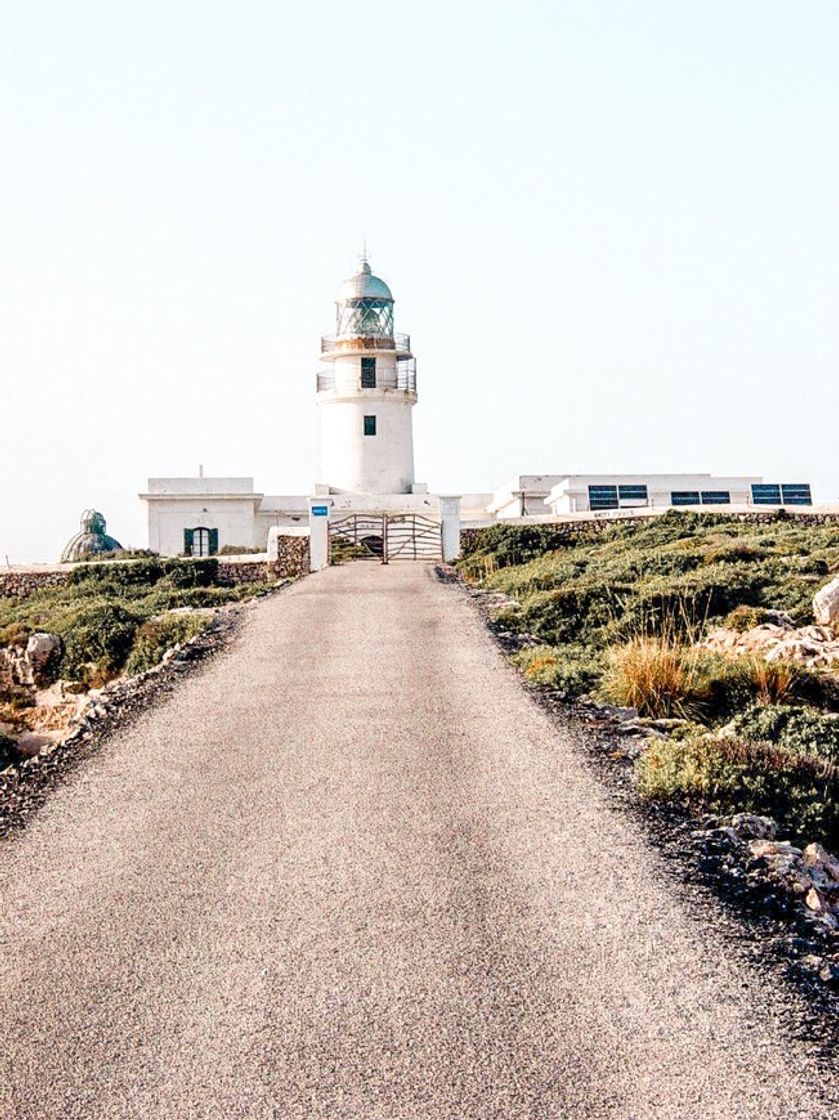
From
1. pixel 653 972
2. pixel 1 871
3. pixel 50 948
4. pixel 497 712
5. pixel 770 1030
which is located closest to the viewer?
pixel 770 1030

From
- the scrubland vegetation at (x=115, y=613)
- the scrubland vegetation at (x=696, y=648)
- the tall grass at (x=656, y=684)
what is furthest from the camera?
the scrubland vegetation at (x=115, y=613)

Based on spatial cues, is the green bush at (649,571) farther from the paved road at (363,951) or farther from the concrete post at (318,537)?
the paved road at (363,951)

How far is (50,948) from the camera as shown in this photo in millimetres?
6941

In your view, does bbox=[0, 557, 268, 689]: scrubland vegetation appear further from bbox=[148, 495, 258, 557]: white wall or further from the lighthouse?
the lighthouse

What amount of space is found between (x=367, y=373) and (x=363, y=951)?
42370mm

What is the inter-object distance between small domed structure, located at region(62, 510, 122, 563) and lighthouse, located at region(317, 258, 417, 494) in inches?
350

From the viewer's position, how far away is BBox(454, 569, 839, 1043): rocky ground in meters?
6.39

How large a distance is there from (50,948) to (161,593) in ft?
73.9

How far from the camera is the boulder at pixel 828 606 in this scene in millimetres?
17906

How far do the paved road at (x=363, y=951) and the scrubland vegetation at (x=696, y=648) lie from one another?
119 centimetres

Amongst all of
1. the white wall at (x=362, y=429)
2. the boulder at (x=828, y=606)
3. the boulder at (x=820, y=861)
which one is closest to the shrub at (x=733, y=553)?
the boulder at (x=828, y=606)

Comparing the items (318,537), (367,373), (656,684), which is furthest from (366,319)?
(656,684)

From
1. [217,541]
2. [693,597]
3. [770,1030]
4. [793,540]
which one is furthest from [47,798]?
[217,541]

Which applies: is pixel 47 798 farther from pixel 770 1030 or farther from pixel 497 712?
pixel 770 1030
